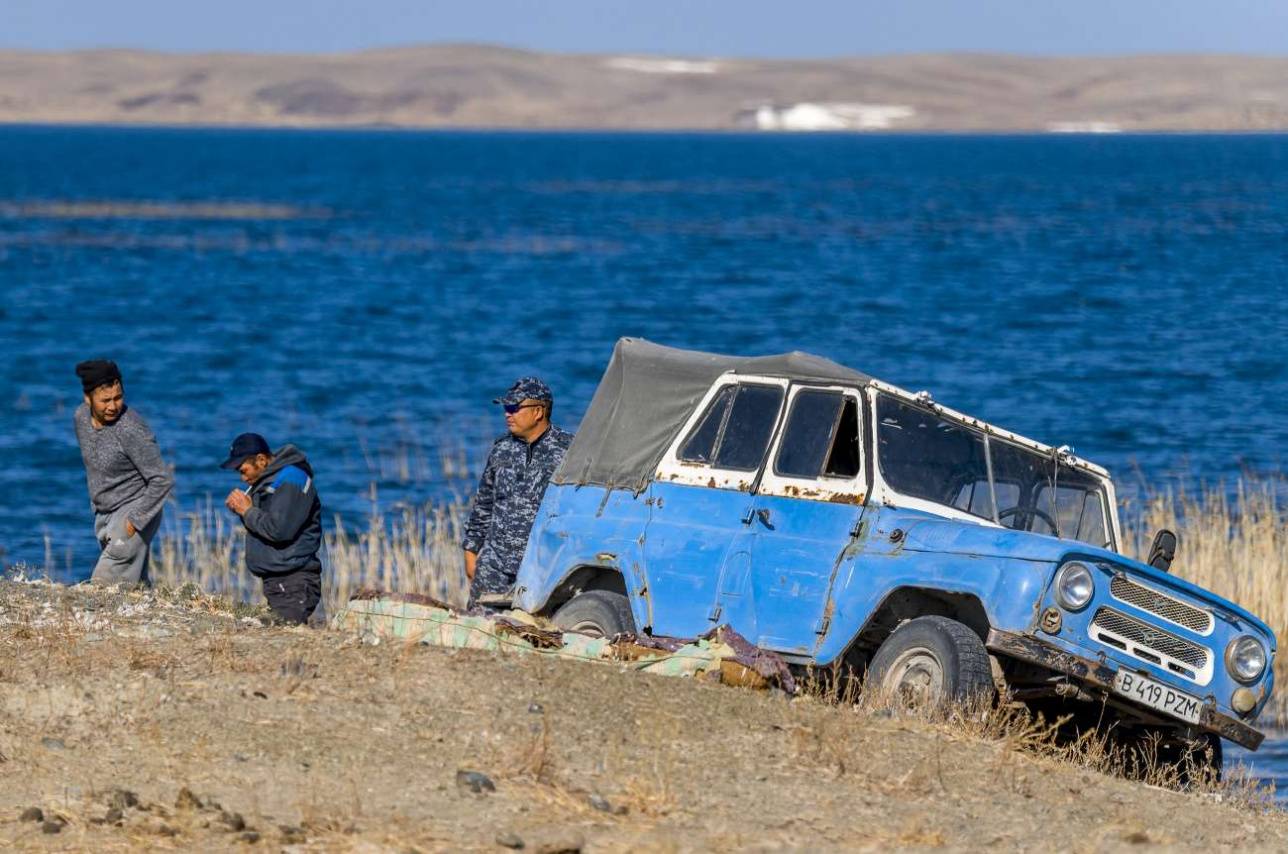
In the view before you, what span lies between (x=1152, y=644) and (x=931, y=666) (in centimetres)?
115

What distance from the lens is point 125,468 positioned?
40.2 feet

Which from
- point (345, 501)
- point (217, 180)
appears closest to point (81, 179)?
point (217, 180)

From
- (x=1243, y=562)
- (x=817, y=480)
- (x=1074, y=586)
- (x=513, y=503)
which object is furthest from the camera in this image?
(x=1243, y=562)

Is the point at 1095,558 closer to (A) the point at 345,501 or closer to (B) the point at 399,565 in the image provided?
(B) the point at 399,565

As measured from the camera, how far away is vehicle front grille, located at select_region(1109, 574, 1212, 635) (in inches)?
405

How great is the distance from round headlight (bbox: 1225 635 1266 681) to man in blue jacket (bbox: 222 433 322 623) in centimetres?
→ 498

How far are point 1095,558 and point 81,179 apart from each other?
109m

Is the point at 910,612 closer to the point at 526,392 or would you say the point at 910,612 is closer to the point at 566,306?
the point at 526,392

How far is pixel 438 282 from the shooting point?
59062 mm

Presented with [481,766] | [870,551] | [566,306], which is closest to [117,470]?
[481,766]

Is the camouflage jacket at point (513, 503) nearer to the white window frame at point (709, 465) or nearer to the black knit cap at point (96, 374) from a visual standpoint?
the white window frame at point (709, 465)

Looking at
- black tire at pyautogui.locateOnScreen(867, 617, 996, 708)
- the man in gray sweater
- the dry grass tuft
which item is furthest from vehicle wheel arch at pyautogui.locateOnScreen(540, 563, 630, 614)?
the dry grass tuft

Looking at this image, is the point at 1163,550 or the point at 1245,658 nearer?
the point at 1245,658

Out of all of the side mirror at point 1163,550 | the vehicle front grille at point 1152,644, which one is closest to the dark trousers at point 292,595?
the vehicle front grille at point 1152,644
